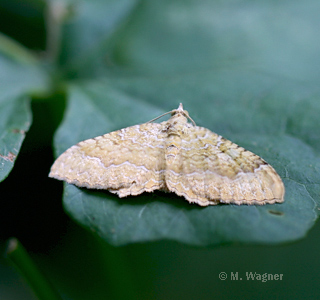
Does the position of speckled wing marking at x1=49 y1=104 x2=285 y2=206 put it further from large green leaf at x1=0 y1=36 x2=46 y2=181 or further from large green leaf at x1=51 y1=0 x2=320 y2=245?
large green leaf at x1=0 y1=36 x2=46 y2=181

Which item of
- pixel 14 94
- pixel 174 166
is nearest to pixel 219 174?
pixel 174 166

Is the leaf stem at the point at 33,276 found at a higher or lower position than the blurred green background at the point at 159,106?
lower

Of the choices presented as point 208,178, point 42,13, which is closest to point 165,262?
point 208,178

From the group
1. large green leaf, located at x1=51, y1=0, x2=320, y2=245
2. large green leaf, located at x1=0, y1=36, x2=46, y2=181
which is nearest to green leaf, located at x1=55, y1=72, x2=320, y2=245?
large green leaf, located at x1=51, y1=0, x2=320, y2=245

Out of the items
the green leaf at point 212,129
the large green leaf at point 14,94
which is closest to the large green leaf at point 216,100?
the green leaf at point 212,129

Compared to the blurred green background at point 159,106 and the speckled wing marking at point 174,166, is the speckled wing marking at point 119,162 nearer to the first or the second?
the speckled wing marking at point 174,166

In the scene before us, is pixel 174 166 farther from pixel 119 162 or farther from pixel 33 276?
pixel 33 276

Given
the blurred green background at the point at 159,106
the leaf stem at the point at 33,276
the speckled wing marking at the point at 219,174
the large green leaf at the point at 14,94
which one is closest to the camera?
the leaf stem at the point at 33,276
